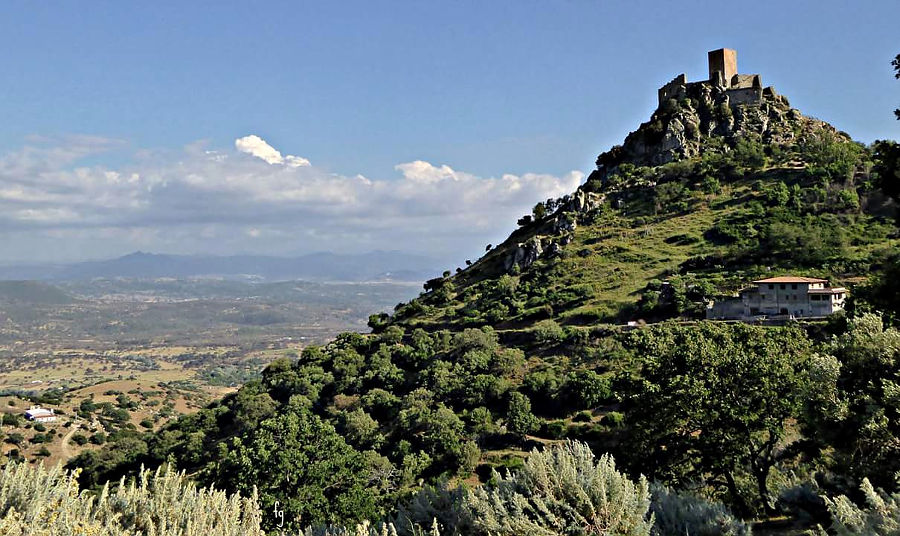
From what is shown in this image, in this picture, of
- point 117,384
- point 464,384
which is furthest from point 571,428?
point 117,384

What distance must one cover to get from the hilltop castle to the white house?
4058 centimetres

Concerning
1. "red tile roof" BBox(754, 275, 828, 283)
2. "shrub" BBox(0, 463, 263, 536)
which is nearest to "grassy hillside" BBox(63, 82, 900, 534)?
"red tile roof" BBox(754, 275, 828, 283)

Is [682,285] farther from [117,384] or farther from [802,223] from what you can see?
[117,384]

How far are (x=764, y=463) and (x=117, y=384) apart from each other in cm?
8439

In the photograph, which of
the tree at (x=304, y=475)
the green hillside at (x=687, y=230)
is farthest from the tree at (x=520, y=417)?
the green hillside at (x=687, y=230)

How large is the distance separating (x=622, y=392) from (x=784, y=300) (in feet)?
107

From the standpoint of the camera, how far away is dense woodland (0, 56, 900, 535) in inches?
522

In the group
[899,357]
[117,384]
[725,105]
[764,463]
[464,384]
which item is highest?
[725,105]

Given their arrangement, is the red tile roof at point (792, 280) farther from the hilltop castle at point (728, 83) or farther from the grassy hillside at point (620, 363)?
the hilltop castle at point (728, 83)

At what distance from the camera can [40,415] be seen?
62938 mm

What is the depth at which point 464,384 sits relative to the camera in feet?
158

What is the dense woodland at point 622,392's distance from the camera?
43.5 feet

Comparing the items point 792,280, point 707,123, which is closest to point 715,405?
point 792,280

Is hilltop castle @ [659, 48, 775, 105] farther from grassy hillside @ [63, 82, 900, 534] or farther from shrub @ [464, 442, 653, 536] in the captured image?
shrub @ [464, 442, 653, 536]
